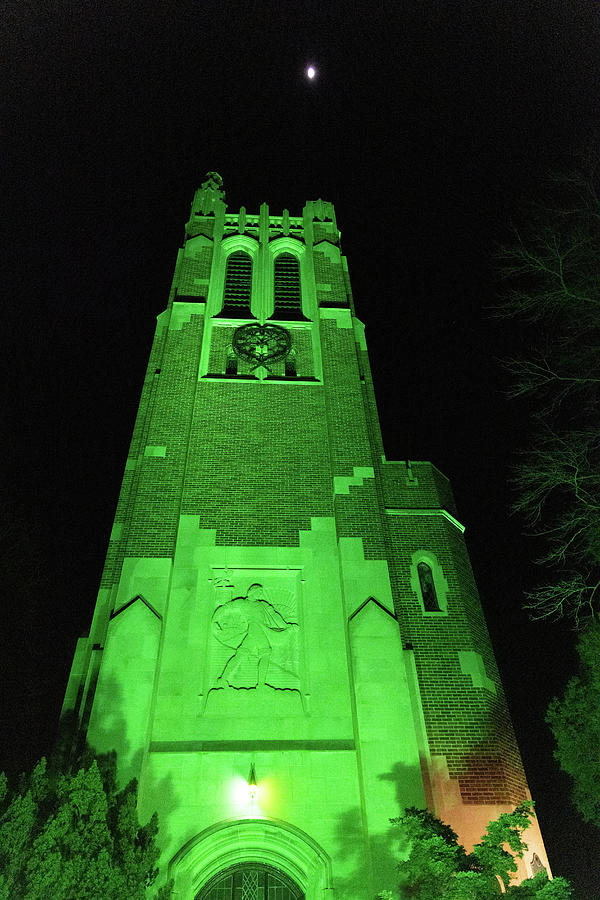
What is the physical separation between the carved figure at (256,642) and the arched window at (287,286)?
10047 millimetres

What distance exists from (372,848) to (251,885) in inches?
82.7

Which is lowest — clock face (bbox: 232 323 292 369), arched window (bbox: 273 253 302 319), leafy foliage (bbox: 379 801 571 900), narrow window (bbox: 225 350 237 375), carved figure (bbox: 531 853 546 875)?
leafy foliage (bbox: 379 801 571 900)

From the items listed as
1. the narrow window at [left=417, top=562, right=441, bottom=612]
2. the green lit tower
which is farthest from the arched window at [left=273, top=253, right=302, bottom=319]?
the narrow window at [left=417, top=562, right=441, bottom=612]

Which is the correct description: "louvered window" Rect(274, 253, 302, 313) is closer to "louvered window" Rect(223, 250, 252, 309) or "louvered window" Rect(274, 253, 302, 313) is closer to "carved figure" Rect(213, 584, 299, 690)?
"louvered window" Rect(223, 250, 252, 309)

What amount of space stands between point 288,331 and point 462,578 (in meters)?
8.85

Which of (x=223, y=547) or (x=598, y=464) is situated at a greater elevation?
(x=223, y=547)

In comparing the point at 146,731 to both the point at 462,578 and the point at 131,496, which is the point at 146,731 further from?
the point at 462,578

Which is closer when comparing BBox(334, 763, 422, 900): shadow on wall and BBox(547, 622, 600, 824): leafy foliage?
BBox(334, 763, 422, 900): shadow on wall

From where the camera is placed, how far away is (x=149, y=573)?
42.7 feet

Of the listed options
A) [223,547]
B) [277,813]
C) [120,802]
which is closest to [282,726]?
[277,813]

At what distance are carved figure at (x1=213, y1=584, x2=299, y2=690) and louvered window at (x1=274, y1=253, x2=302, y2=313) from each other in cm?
1051

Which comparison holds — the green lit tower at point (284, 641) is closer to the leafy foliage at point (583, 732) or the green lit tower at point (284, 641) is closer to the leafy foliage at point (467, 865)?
the leafy foliage at point (467, 865)

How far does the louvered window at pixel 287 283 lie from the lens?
2068cm

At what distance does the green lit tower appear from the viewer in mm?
10445
